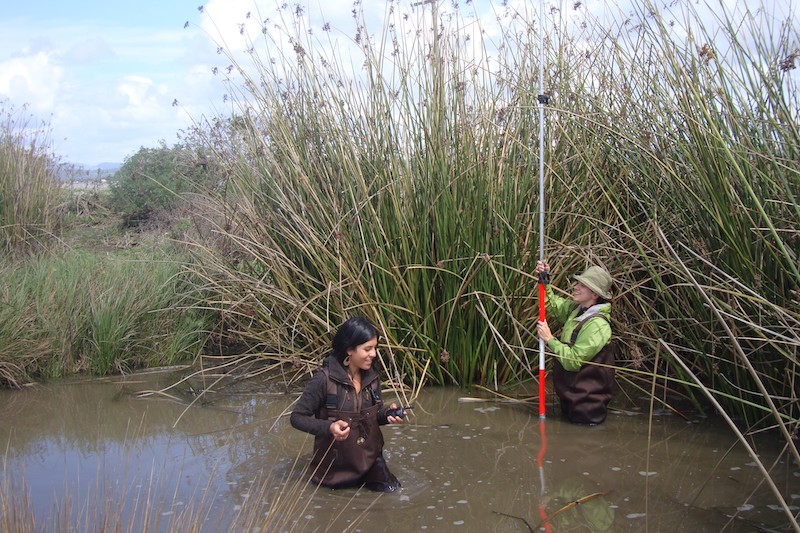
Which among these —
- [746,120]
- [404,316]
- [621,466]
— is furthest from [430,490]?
[746,120]

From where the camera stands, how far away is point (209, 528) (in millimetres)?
3896

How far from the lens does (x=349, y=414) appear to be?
4242 millimetres

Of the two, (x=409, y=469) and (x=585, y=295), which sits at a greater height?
(x=585, y=295)

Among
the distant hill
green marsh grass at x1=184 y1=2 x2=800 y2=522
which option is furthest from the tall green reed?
the distant hill

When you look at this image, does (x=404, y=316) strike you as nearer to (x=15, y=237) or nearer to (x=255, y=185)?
(x=255, y=185)

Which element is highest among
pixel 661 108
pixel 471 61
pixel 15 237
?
pixel 471 61

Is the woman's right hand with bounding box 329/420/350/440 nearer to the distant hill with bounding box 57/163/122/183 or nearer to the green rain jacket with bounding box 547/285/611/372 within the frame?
the green rain jacket with bounding box 547/285/611/372

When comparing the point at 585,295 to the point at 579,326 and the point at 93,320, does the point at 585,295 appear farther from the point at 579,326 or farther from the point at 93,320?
the point at 93,320

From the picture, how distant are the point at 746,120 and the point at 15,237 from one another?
24.5ft

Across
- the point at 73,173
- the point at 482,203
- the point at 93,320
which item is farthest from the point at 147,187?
the point at 482,203

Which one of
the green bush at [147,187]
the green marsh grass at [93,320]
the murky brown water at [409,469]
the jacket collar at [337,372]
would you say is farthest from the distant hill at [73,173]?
the jacket collar at [337,372]

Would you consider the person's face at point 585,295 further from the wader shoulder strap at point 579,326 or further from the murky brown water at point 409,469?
the murky brown water at point 409,469

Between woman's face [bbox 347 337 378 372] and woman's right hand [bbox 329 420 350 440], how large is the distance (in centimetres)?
36

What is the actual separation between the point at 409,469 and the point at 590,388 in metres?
1.34
